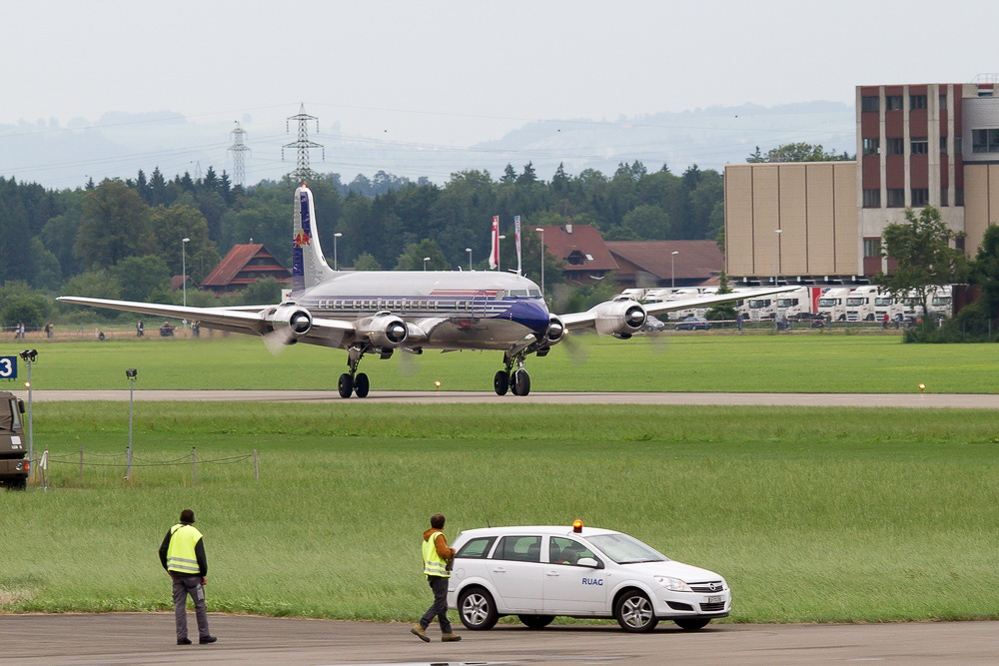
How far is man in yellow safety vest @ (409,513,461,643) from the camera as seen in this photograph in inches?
848

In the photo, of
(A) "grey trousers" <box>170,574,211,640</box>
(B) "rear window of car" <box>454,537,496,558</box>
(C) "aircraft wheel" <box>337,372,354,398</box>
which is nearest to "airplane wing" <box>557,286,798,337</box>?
(C) "aircraft wheel" <box>337,372,354,398</box>

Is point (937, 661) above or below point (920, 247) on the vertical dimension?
below

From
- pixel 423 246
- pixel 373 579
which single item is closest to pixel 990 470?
pixel 373 579

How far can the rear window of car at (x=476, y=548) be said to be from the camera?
74.3ft

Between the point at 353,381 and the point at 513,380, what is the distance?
22.9 feet

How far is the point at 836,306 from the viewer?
151 metres

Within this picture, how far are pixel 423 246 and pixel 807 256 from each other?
5295 cm

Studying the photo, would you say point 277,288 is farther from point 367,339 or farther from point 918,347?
point 367,339

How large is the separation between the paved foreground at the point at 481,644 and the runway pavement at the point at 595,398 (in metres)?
38.3

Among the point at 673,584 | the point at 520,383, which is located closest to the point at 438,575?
the point at 673,584

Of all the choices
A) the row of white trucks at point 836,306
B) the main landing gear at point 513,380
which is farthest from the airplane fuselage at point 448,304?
the row of white trucks at point 836,306

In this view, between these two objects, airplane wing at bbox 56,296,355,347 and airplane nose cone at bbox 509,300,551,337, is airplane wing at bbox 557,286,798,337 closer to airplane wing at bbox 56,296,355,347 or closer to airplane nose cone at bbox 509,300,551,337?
airplane nose cone at bbox 509,300,551,337

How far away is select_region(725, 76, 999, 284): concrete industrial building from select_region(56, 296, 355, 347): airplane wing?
87087mm

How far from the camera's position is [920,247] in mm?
130125
